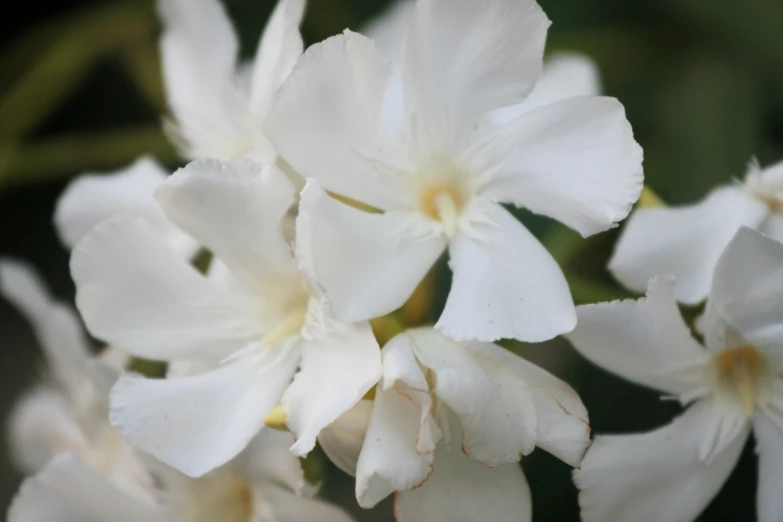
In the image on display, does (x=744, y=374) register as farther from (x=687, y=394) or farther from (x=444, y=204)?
(x=444, y=204)

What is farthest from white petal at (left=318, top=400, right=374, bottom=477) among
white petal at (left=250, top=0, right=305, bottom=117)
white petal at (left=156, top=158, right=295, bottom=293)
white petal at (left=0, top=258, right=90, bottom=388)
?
white petal at (left=0, top=258, right=90, bottom=388)

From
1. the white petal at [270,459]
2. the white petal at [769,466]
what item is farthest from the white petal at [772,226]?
the white petal at [270,459]

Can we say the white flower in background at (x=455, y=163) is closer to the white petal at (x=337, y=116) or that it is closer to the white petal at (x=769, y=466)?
the white petal at (x=337, y=116)

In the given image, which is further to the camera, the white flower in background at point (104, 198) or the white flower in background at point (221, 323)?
the white flower in background at point (104, 198)

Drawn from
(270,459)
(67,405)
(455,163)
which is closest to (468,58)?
(455,163)

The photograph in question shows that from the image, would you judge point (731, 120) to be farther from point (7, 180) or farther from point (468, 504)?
point (7, 180)
